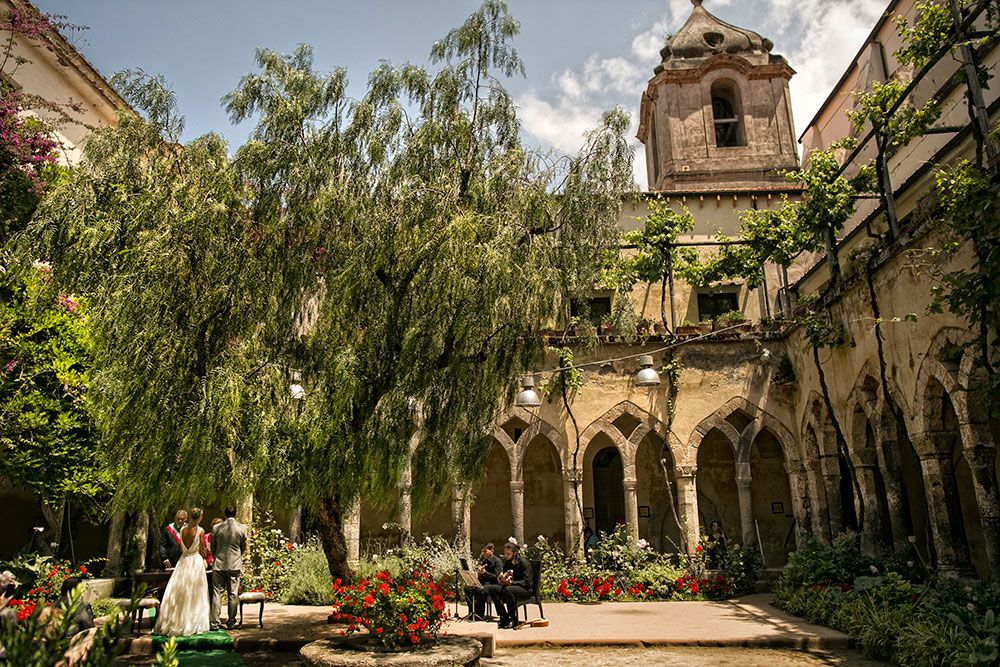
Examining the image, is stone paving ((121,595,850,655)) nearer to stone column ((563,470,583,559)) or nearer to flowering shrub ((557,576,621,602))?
flowering shrub ((557,576,621,602))

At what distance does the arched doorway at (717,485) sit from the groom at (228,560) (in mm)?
11056

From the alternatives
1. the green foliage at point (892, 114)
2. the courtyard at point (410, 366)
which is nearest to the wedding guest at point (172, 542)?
the courtyard at point (410, 366)

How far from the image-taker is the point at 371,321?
7223 millimetres

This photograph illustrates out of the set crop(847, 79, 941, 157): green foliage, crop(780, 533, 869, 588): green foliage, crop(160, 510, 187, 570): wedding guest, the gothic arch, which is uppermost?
crop(847, 79, 941, 157): green foliage

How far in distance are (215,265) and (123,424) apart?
67.3 inches

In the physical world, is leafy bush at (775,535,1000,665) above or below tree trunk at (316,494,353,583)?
below

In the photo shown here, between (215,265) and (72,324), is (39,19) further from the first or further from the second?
(215,265)

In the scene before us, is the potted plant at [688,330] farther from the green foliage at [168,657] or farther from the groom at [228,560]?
the green foliage at [168,657]

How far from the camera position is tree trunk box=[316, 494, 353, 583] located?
25.7 feet

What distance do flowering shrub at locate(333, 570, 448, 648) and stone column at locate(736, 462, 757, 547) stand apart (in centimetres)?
821

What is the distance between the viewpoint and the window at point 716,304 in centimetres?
1689

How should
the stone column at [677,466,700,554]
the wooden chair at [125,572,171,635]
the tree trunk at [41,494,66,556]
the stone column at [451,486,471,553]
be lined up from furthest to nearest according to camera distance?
1. the stone column at [677,466,700,554]
2. the stone column at [451,486,471,553]
3. the tree trunk at [41,494,66,556]
4. the wooden chair at [125,572,171,635]

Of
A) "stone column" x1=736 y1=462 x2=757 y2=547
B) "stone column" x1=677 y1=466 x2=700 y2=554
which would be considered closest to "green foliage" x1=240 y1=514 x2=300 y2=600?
"stone column" x1=677 y1=466 x2=700 y2=554

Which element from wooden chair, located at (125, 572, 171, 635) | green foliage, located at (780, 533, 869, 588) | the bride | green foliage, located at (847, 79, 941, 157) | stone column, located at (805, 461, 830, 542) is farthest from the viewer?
stone column, located at (805, 461, 830, 542)
